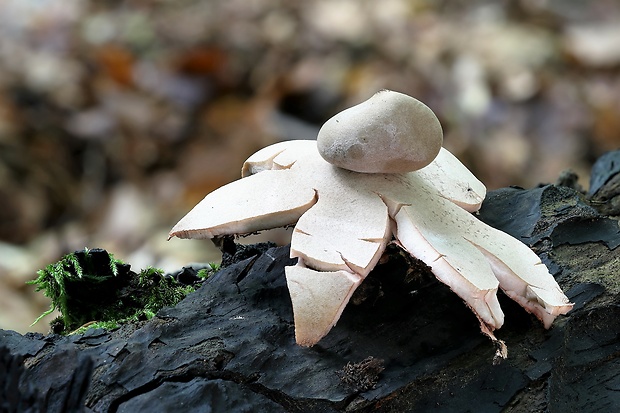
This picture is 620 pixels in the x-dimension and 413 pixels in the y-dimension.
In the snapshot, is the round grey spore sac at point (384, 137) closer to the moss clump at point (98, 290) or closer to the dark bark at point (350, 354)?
the dark bark at point (350, 354)

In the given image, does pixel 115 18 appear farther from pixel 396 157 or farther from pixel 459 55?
pixel 396 157

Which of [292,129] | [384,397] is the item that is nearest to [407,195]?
[384,397]

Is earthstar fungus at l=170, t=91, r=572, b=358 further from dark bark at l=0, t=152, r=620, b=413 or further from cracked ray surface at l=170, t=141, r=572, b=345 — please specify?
dark bark at l=0, t=152, r=620, b=413

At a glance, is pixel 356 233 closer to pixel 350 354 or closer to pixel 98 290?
pixel 350 354

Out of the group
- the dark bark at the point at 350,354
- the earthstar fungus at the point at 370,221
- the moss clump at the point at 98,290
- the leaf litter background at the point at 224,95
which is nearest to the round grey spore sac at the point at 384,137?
the earthstar fungus at the point at 370,221

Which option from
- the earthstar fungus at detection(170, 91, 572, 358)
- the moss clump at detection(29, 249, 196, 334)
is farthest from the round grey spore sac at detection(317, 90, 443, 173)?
the moss clump at detection(29, 249, 196, 334)

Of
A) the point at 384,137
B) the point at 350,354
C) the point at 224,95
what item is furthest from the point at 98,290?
the point at 224,95

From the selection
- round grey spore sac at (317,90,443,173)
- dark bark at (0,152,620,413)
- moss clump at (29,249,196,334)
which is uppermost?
round grey spore sac at (317,90,443,173)

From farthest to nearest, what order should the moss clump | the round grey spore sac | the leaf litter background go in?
the leaf litter background < the moss clump < the round grey spore sac
